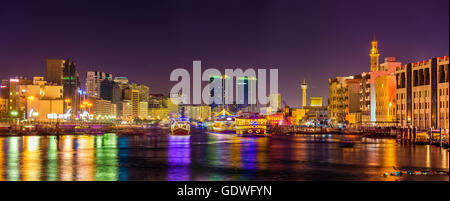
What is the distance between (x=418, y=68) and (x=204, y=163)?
7396cm

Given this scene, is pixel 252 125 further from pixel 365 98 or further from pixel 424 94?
pixel 424 94

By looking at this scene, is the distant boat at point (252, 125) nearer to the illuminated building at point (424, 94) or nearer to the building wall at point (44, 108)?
the illuminated building at point (424, 94)

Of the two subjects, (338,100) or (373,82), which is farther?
(338,100)

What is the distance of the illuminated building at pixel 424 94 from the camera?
326ft

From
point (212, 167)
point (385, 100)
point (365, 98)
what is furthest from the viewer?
point (365, 98)

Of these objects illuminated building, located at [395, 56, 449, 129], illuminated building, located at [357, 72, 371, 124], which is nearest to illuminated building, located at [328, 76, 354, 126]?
illuminated building, located at [357, 72, 371, 124]

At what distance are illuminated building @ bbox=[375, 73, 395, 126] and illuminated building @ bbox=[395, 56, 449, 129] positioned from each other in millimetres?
5880

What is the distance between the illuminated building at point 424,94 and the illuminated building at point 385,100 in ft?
19.3

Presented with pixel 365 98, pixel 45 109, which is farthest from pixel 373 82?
pixel 45 109

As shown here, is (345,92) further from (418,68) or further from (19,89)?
(19,89)

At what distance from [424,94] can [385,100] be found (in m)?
24.7

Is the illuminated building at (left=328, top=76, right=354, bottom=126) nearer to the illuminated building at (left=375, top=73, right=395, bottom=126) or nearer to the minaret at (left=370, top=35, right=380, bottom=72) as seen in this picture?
the minaret at (left=370, top=35, right=380, bottom=72)

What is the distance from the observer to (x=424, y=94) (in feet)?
353
